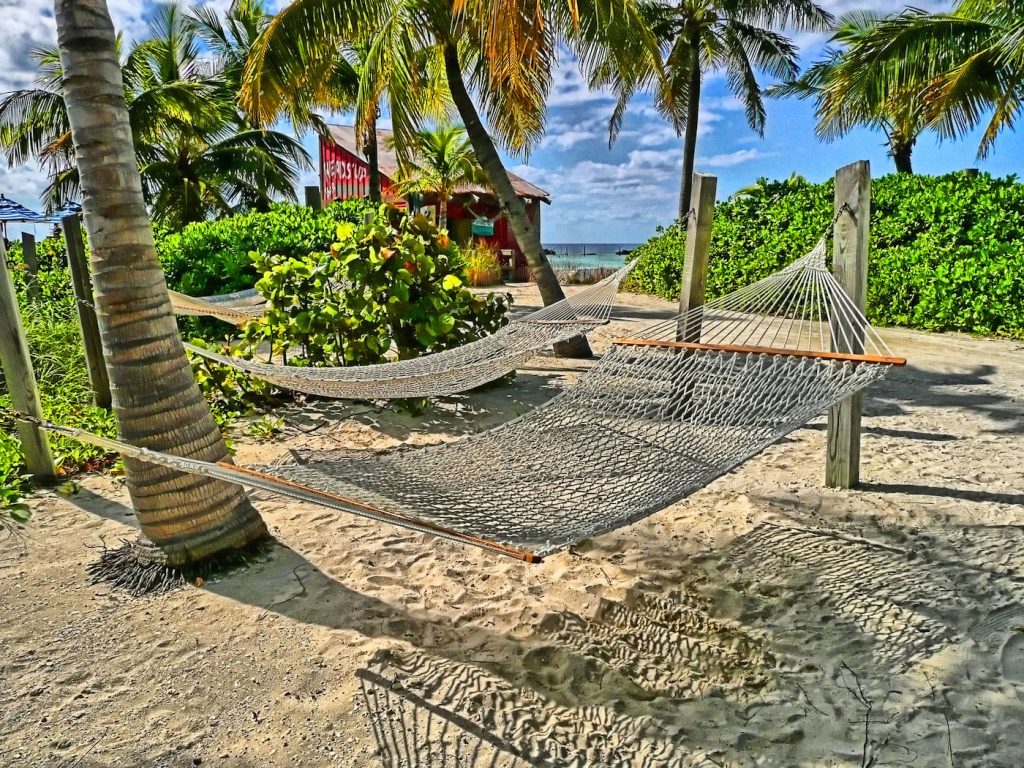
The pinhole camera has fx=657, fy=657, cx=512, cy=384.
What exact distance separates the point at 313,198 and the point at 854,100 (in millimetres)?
6658

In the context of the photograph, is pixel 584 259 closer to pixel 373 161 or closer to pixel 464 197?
pixel 464 197

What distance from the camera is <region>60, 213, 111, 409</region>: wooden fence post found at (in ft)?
10.4

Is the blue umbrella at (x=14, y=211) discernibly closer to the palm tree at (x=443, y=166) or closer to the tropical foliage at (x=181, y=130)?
the tropical foliage at (x=181, y=130)

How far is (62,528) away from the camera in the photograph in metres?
2.58

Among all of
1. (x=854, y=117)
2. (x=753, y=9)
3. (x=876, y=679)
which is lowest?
(x=876, y=679)

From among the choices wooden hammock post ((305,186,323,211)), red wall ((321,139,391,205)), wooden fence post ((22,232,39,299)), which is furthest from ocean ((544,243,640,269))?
wooden fence post ((22,232,39,299))

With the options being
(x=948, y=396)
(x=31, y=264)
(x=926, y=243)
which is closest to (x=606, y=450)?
(x=948, y=396)

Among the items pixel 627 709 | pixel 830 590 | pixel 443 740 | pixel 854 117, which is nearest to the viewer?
pixel 443 740

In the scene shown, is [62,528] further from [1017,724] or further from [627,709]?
[1017,724]

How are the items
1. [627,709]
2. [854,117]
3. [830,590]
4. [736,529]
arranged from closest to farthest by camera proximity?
[627,709], [830,590], [736,529], [854,117]

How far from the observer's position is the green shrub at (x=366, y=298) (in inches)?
155

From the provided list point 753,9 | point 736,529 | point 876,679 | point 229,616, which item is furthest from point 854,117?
point 229,616

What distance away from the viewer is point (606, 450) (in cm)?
213

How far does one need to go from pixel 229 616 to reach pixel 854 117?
9398 mm
